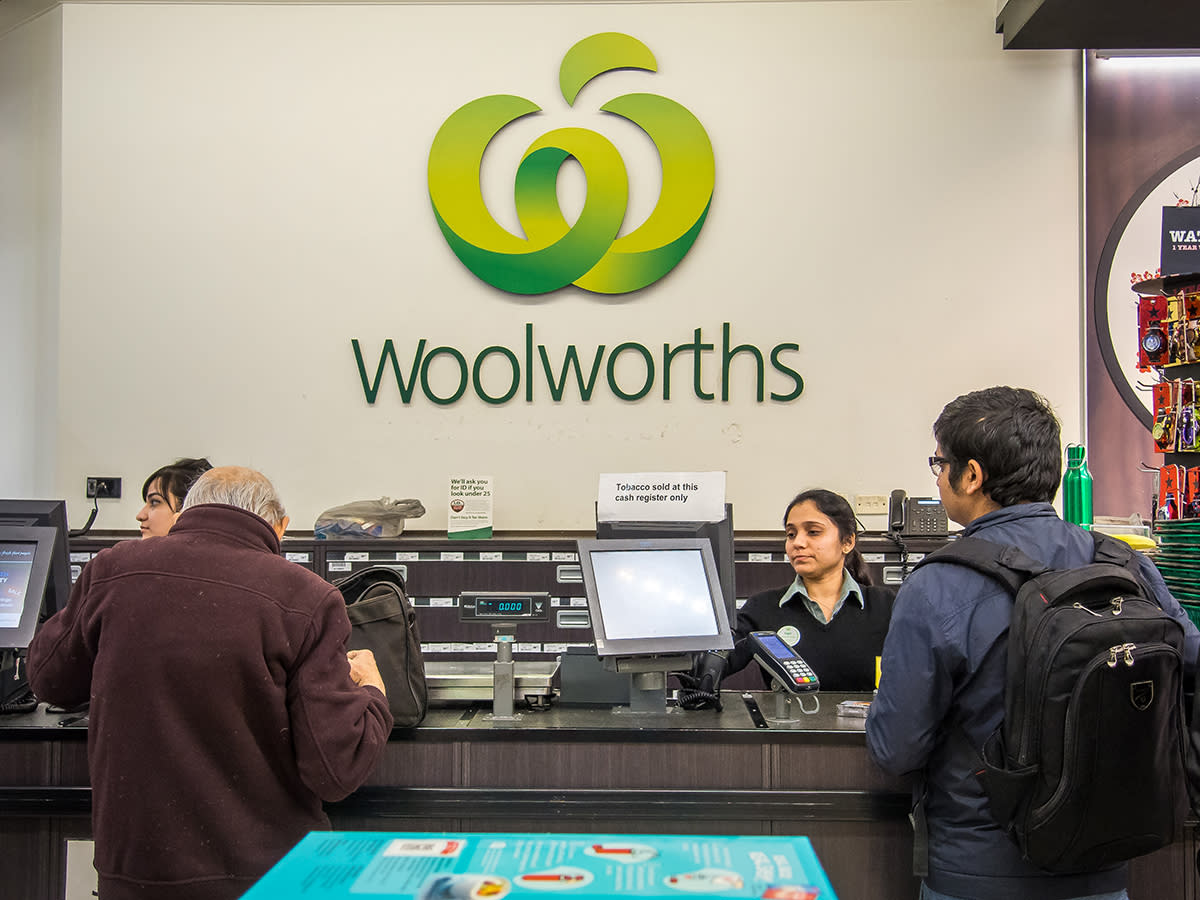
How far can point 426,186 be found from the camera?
5148 millimetres

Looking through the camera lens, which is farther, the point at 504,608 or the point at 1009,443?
the point at 504,608

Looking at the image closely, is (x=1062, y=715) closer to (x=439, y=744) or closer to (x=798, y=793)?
(x=798, y=793)

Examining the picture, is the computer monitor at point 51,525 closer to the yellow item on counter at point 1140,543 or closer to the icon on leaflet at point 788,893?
the icon on leaflet at point 788,893

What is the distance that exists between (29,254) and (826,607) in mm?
4658

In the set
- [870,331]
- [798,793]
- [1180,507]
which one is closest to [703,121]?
[870,331]

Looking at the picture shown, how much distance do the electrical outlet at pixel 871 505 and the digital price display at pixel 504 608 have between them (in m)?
2.97

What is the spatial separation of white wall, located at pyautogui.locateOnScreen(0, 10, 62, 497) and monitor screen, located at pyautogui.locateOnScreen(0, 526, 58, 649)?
3114 millimetres

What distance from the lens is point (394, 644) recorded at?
2.18 m

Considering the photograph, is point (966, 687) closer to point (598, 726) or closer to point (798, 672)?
point (798, 672)

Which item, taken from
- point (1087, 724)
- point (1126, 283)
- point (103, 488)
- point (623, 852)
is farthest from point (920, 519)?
point (103, 488)

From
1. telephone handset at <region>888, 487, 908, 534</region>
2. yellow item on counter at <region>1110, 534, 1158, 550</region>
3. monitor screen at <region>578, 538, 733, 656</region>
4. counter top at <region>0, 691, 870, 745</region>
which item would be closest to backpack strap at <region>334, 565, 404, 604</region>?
counter top at <region>0, 691, 870, 745</region>

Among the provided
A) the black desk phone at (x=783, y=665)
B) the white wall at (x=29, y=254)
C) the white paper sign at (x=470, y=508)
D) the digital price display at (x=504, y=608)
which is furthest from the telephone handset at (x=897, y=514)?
the white wall at (x=29, y=254)

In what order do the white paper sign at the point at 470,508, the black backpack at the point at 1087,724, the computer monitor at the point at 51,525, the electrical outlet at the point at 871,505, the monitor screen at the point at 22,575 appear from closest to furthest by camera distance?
the black backpack at the point at 1087,724
the monitor screen at the point at 22,575
the computer monitor at the point at 51,525
the white paper sign at the point at 470,508
the electrical outlet at the point at 871,505

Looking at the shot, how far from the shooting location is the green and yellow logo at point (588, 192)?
5.06 m
